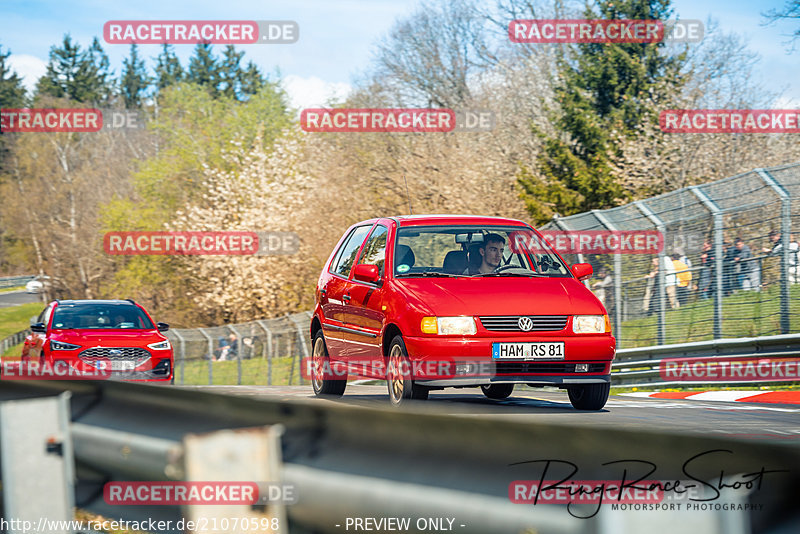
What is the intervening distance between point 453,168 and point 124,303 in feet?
82.0

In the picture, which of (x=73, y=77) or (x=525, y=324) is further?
(x=73, y=77)

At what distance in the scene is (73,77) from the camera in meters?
110

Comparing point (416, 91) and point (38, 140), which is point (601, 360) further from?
point (38, 140)

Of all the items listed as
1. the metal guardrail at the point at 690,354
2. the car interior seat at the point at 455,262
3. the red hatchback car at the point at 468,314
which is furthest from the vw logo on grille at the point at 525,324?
the metal guardrail at the point at 690,354

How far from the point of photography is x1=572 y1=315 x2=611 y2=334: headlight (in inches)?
352

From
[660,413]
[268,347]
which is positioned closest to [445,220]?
[660,413]

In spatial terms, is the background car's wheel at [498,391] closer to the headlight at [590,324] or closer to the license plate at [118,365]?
the headlight at [590,324]

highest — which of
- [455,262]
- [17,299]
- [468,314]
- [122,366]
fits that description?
[455,262]

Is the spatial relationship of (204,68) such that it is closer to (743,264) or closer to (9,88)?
(9,88)

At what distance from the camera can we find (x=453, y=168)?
4081 centimetres

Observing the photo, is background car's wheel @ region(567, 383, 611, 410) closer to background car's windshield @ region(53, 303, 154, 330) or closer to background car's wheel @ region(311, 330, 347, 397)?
background car's wheel @ region(311, 330, 347, 397)

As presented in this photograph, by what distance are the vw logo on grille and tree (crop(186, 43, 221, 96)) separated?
108556 mm

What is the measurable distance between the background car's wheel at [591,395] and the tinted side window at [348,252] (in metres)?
2.63

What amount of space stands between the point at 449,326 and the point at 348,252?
9.34 ft
